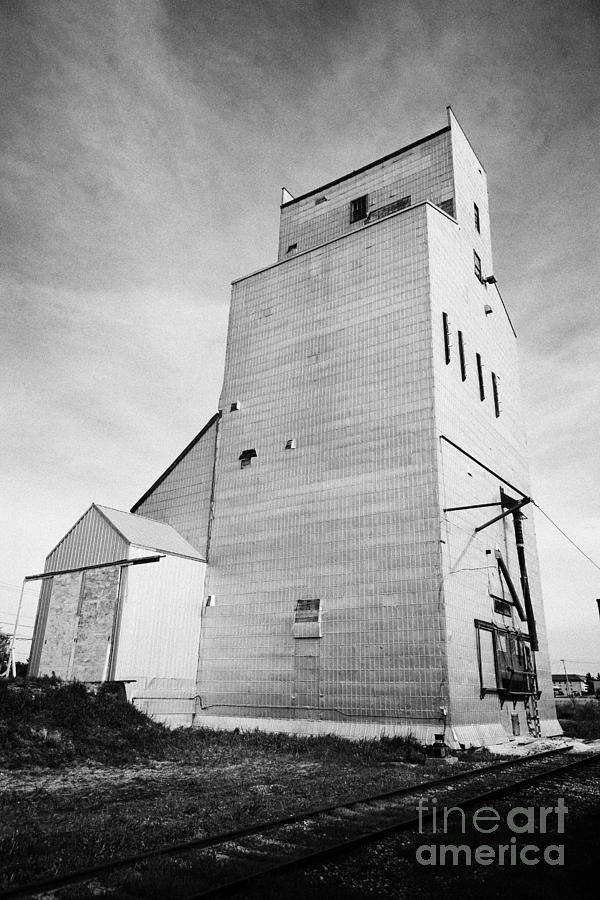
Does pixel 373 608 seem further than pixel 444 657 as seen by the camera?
Yes

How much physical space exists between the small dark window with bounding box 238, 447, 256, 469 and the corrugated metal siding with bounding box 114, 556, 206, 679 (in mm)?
4813

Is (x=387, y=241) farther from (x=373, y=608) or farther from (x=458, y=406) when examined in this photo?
(x=373, y=608)

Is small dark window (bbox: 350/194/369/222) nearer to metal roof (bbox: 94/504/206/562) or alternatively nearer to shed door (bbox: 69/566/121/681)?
metal roof (bbox: 94/504/206/562)

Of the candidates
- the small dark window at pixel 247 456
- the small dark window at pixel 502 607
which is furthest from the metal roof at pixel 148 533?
the small dark window at pixel 502 607

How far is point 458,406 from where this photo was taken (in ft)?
84.4

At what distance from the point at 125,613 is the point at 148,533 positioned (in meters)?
4.18

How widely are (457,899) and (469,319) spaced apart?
2594 cm

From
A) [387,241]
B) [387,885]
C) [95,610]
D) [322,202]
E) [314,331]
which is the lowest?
[387,885]

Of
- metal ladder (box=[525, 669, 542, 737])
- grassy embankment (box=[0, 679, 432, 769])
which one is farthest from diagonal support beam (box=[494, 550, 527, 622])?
A: grassy embankment (box=[0, 679, 432, 769])

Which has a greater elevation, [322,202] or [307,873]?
[322,202]

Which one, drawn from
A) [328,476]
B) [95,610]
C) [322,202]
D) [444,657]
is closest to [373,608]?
[444,657]

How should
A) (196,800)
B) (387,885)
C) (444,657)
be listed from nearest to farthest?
(387,885), (196,800), (444,657)

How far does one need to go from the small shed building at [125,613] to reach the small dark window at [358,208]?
18.4 meters

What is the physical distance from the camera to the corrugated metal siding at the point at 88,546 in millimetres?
25053
